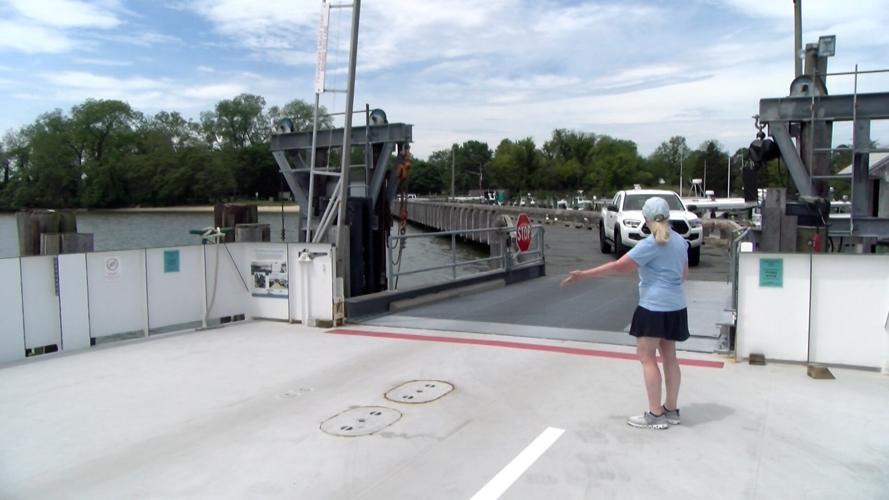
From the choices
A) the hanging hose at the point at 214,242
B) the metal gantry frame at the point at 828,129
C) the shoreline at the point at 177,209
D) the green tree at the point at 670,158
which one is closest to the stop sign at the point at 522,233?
the metal gantry frame at the point at 828,129

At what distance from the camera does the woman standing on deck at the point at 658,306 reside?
5.05 metres

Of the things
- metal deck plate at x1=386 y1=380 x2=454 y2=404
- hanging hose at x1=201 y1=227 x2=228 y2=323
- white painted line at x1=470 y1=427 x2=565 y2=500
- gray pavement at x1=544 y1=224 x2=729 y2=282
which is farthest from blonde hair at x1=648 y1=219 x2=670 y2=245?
gray pavement at x1=544 y1=224 x2=729 y2=282

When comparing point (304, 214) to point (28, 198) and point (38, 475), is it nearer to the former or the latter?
point (38, 475)

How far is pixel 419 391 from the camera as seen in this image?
6.18 metres

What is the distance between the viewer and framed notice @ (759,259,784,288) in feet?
22.8

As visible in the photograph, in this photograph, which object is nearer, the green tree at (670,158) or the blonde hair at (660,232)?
the blonde hair at (660,232)

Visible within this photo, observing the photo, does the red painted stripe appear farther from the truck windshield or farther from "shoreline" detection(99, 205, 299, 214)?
"shoreline" detection(99, 205, 299, 214)

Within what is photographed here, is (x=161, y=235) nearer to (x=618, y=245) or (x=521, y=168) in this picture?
(x=618, y=245)

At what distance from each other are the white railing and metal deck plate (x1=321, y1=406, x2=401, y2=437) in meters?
3.83

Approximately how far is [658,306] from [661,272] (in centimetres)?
26

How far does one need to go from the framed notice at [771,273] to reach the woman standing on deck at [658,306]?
7.62ft

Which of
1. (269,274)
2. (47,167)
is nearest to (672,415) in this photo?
(269,274)

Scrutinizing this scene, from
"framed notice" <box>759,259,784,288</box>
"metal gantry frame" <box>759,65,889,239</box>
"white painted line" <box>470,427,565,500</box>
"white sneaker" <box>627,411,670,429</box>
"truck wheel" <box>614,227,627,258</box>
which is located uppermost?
"metal gantry frame" <box>759,65,889,239</box>

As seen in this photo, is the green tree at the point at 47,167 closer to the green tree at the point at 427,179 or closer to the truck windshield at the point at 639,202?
the truck windshield at the point at 639,202
